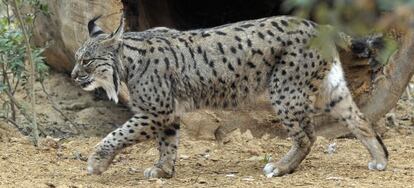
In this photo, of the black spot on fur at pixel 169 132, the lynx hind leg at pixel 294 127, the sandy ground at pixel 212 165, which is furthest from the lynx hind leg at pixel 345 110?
the black spot on fur at pixel 169 132

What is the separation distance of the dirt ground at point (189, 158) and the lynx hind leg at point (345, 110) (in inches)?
7.1

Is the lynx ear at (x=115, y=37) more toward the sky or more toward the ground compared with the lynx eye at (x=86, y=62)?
more toward the sky

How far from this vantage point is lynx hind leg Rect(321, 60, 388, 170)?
18.2ft

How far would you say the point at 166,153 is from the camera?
534 centimetres

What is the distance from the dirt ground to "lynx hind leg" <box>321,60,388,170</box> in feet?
0.59

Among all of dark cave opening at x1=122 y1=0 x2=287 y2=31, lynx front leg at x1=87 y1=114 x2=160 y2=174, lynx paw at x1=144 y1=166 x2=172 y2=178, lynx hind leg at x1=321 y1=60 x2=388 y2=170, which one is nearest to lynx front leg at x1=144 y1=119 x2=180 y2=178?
lynx paw at x1=144 y1=166 x2=172 y2=178

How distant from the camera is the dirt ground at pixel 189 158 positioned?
16.4 ft

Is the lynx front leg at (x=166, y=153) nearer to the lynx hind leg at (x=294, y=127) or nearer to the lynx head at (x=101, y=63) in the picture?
the lynx head at (x=101, y=63)

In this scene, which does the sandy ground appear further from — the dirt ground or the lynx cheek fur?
the lynx cheek fur

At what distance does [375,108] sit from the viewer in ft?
21.8

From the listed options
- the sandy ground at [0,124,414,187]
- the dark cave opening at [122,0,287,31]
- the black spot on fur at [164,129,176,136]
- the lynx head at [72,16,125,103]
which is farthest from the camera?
the dark cave opening at [122,0,287,31]

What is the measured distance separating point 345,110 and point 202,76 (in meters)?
1.15

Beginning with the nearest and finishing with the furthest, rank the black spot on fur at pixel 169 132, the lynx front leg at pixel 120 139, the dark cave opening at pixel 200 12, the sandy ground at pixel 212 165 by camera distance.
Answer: the sandy ground at pixel 212 165, the lynx front leg at pixel 120 139, the black spot on fur at pixel 169 132, the dark cave opening at pixel 200 12

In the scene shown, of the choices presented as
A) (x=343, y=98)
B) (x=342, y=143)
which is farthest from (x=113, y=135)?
(x=342, y=143)
